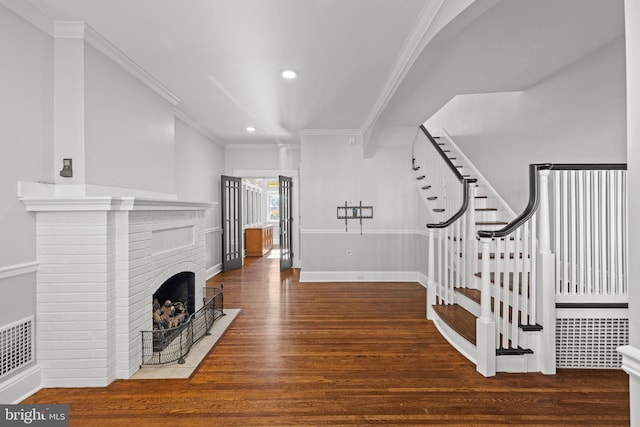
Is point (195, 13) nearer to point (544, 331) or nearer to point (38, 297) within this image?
point (38, 297)

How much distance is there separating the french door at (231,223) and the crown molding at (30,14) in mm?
4102

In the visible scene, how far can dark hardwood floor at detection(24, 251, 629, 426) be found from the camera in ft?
6.25

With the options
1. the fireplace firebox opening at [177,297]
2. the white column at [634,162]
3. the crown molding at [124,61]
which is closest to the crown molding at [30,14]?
the crown molding at [124,61]

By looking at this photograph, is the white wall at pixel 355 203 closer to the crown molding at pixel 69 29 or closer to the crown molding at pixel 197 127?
the crown molding at pixel 197 127

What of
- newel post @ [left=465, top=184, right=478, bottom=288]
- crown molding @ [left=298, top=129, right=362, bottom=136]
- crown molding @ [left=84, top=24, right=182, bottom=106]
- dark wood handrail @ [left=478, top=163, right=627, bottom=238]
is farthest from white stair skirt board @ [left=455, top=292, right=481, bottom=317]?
crown molding @ [left=84, top=24, right=182, bottom=106]

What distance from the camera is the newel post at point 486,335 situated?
2342 millimetres

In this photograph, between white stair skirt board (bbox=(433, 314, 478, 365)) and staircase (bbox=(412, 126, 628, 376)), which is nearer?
staircase (bbox=(412, 126, 628, 376))

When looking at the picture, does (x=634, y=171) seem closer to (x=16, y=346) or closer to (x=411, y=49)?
(x=411, y=49)

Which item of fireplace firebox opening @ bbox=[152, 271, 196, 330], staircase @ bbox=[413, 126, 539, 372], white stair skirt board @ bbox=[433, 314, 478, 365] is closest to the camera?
staircase @ bbox=[413, 126, 539, 372]

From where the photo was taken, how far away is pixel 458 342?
2771mm

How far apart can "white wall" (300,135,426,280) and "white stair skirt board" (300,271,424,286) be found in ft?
0.06

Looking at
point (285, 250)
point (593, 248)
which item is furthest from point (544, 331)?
point (285, 250)

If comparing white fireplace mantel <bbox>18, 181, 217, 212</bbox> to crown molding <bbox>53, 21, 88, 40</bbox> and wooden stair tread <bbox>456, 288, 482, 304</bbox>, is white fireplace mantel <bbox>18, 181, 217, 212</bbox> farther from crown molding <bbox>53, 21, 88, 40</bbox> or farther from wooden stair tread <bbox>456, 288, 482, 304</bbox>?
wooden stair tread <bbox>456, 288, 482, 304</bbox>

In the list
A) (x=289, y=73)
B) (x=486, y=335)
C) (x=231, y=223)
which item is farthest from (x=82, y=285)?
(x=231, y=223)
